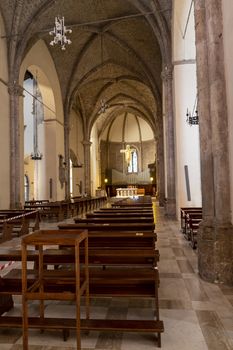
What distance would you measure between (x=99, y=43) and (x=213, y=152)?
56.5 feet

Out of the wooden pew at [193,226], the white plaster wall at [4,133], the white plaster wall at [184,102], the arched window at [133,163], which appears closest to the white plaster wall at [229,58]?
the wooden pew at [193,226]

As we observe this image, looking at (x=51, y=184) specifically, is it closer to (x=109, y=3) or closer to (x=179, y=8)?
(x=109, y=3)

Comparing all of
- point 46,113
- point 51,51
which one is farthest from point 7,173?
point 51,51

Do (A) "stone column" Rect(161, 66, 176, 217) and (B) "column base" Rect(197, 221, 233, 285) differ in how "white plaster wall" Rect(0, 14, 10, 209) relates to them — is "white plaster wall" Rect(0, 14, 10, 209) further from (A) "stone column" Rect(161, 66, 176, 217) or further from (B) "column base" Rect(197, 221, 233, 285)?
(B) "column base" Rect(197, 221, 233, 285)

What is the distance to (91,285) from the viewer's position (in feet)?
10.9

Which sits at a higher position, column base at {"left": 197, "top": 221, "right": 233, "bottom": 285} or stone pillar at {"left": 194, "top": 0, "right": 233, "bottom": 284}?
stone pillar at {"left": 194, "top": 0, "right": 233, "bottom": 284}

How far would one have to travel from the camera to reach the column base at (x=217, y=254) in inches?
177

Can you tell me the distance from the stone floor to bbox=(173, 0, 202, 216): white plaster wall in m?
6.33

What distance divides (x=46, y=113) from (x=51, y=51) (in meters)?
3.67

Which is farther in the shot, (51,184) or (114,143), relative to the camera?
(114,143)

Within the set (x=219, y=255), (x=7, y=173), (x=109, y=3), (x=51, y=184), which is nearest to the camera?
(x=219, y=255)

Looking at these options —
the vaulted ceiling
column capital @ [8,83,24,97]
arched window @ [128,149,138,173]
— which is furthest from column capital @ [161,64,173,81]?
arched window @ [128,149,138,173]

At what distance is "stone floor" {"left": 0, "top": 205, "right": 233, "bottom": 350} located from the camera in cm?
279

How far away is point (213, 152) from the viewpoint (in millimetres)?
4789
